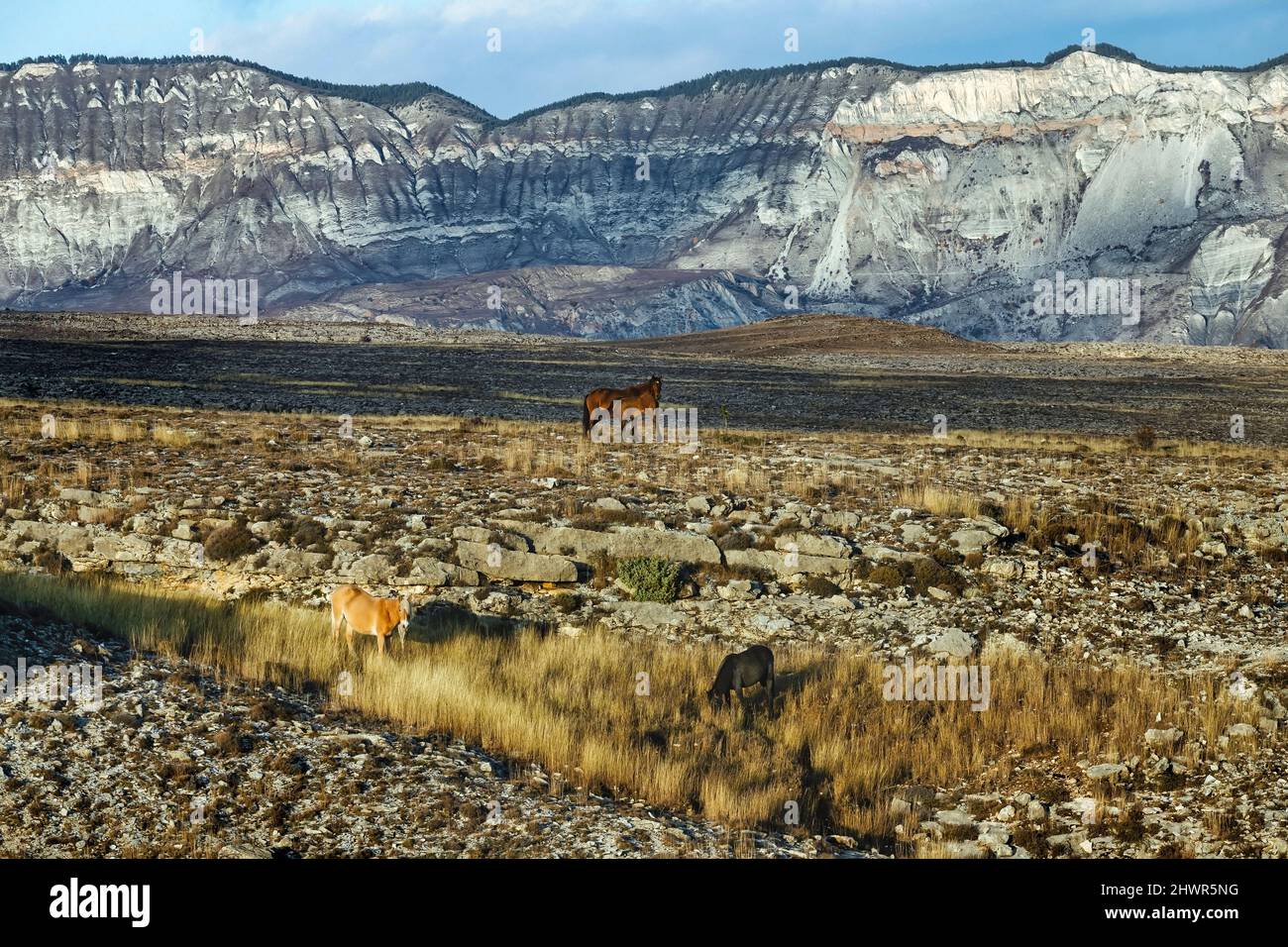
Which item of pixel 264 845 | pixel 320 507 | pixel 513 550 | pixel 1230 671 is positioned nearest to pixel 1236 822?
pixel 1230 671

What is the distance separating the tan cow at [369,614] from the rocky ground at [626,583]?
1.12 m

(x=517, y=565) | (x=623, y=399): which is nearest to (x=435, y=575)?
(x=517, y=565)

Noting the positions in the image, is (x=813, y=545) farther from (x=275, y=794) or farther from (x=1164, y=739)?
(x=275, y=794)

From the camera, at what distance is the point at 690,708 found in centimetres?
1365

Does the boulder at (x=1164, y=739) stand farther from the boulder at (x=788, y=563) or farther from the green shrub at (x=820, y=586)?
the boulder at (x=788, y=563)

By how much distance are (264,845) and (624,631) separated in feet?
28.7

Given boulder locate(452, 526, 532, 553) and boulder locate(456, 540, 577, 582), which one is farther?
boulder locate(452, 526, 532, 553)

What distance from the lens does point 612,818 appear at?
10094mm

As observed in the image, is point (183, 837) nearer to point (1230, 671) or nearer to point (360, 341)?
point (1230, 671)

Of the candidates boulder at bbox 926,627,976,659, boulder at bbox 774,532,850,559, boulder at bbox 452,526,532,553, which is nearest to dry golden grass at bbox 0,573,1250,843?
boulder at bbox 926,627,976,659

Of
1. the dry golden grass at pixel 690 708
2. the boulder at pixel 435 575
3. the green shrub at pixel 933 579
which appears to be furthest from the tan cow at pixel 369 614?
the green shrub at pixel 933 579

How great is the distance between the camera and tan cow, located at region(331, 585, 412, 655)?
1506 centimetres

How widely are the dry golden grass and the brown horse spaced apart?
17.7 meters

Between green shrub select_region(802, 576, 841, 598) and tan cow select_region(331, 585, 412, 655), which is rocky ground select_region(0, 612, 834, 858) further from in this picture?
green shrub select_region(802, 576, 841, 598)
